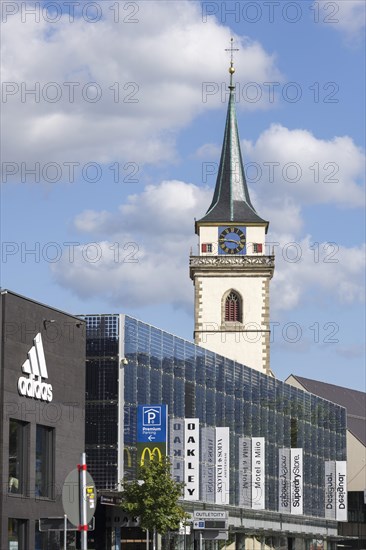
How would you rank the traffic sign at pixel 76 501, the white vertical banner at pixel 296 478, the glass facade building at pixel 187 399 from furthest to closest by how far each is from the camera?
the white vertical banner at pixel 296 478 → the glass facade building at pixel 187 399 → the traffic sign at pixel 76 501

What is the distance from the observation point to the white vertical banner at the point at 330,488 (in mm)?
93562

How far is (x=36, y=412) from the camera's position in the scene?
48.2 metres

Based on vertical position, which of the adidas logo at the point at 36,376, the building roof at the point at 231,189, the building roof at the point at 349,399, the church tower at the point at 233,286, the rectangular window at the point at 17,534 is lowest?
the rectangular window at the point at 17,534

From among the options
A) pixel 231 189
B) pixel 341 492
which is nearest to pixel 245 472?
pixel 341 492

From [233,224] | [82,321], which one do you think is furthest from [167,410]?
[233,224]

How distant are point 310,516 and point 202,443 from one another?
22.8m

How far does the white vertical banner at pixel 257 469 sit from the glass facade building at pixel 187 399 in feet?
2.31

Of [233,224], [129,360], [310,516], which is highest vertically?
[233,224]

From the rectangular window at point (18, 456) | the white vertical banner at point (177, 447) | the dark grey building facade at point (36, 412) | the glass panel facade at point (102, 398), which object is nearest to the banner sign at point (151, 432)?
the glass panel facade at point (102, 398)

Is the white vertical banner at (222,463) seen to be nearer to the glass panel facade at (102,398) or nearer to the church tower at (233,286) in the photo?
the glass panel facade at (102,398)

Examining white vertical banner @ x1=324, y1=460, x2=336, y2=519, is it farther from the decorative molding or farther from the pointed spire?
the pointed spire

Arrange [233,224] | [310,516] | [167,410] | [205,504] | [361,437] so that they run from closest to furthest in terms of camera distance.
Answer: [167,410]
[205,504]
[310,516]
[233,224]
[361,437]

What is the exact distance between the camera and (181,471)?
63.8 meters

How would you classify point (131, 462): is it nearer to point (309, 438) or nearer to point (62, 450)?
point (62, 450)
